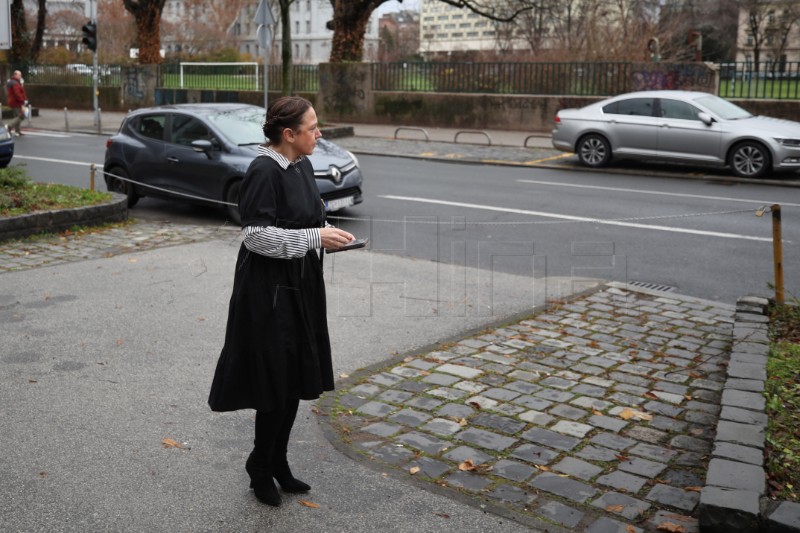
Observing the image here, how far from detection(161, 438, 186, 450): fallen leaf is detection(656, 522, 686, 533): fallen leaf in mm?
2568

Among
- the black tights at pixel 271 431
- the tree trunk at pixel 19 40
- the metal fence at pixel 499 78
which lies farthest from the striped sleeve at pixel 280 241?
the tree trunk at pixel 19 40

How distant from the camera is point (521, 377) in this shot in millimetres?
6398

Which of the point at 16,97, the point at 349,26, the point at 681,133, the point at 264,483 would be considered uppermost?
the point at 349,26

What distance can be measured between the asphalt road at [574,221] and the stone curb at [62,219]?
1.12 metres

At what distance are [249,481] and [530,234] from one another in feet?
26.4

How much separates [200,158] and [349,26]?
1983 cm

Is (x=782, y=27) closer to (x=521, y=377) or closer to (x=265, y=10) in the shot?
(x=265, y=10)

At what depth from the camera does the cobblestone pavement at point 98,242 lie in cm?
1012

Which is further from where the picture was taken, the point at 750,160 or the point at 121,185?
the point at 750,160

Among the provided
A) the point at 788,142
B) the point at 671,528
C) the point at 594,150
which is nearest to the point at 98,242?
the point at 671,528

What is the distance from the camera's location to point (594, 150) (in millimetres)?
19844

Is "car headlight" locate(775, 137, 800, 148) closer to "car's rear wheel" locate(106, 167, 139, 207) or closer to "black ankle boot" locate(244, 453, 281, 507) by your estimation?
"car's rear wheel" locate(106, 167, 139, 207)

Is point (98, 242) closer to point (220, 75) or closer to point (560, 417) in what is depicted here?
point (560, 417)

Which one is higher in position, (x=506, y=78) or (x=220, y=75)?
(x=220, y=75)
